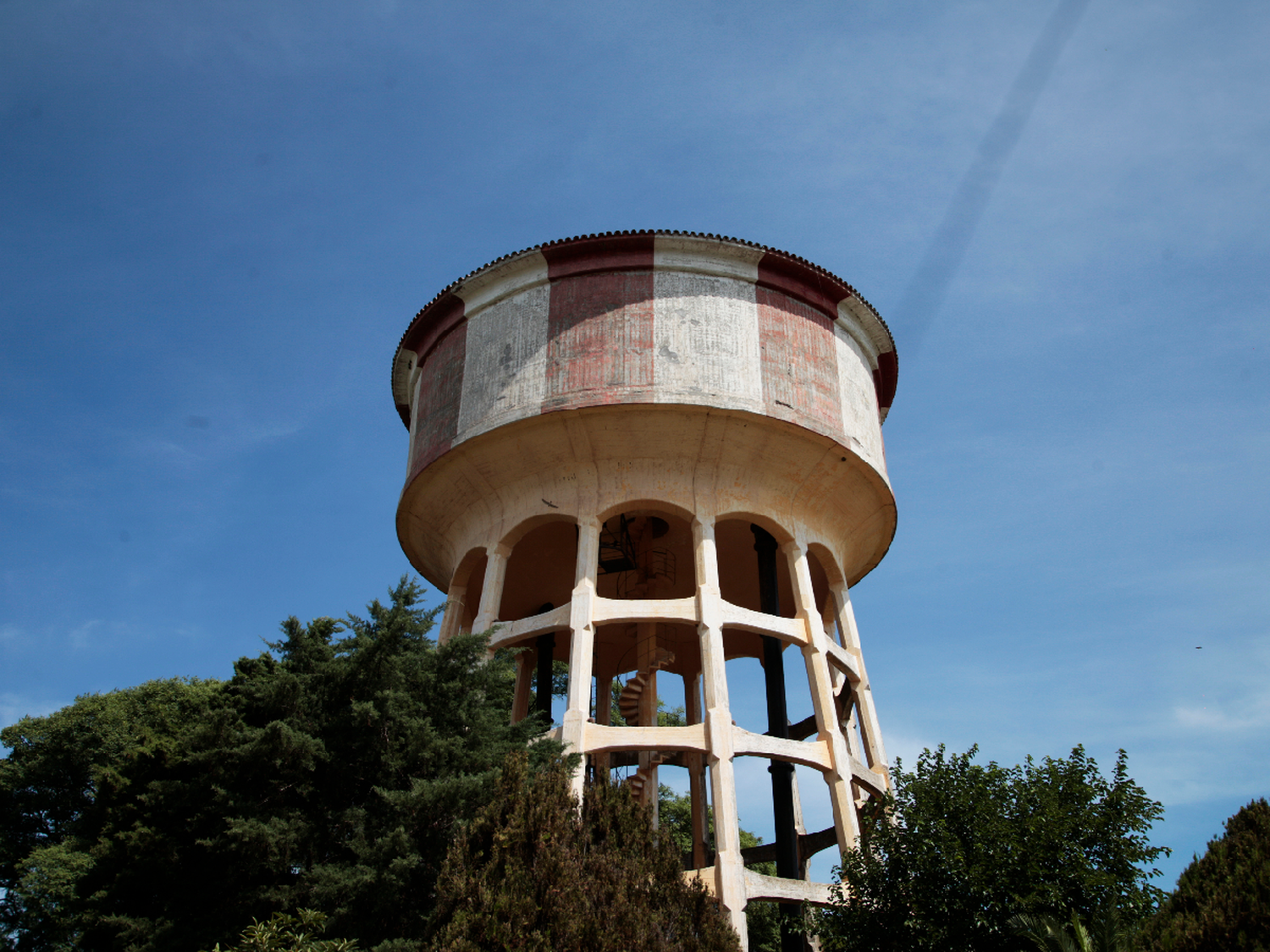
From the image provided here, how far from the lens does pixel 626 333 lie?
50.7 feet

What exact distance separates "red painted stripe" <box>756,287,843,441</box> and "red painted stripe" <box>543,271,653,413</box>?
5.84 ft

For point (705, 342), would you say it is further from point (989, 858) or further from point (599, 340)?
point (989, 858)

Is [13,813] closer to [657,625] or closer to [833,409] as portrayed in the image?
[657,625]

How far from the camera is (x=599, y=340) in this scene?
1547cm

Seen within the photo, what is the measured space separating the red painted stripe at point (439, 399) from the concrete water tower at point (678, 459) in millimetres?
45

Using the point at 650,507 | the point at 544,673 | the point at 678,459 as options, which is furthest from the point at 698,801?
the point at 678,459

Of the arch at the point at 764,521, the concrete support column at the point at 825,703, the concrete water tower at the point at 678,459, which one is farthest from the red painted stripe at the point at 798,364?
the concrete support column at the point at 825,703

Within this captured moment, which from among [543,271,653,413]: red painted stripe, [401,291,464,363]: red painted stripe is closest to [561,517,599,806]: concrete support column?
[543,271,653,413]: red painted stripe

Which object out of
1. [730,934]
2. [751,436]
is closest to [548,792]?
[730,934]

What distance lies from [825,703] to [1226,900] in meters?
7.44

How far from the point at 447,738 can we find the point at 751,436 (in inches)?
241

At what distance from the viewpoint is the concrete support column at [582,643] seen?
13656 mm

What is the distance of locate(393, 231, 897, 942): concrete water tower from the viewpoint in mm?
14672

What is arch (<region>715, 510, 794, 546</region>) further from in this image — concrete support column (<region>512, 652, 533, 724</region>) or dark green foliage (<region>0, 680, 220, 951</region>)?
dark green foliage (<region>0, 680, 220, 951</region>)
